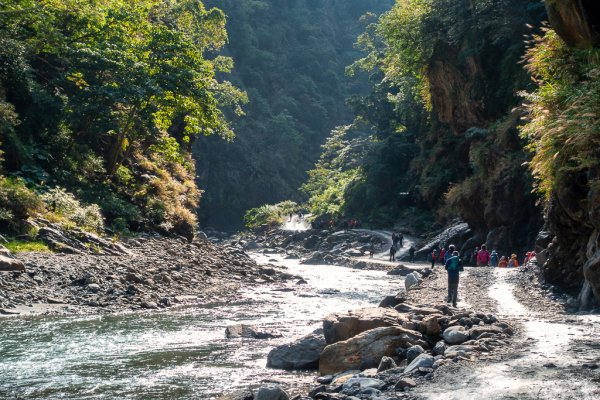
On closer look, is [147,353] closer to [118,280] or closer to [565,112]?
[118,280]

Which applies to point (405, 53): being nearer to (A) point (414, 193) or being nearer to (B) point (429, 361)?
(A) point (414, 193)

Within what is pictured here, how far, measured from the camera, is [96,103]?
29.1m

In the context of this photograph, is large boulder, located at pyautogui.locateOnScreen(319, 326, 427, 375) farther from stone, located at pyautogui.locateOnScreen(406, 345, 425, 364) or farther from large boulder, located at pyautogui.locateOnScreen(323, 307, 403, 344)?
large boulder, located at pyautogui.locateOnScreen(323, 307, 403, 344)

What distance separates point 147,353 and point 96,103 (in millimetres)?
18782

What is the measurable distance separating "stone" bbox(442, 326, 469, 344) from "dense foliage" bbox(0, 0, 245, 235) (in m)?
17.7

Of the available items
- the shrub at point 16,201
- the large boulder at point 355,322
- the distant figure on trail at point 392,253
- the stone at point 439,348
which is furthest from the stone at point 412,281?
the distant figure on trail at point 392,253

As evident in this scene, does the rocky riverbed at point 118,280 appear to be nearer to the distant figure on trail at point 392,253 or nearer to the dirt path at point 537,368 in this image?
the dirt path at point 537,368

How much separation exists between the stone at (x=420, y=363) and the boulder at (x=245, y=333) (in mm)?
6378

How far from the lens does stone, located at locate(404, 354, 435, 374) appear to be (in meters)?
9.08

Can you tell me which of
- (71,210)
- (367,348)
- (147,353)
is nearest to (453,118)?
(71,210)

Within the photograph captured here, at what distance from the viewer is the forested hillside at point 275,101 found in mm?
89125

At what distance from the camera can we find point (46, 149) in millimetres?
29062

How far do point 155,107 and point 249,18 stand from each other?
81.8m

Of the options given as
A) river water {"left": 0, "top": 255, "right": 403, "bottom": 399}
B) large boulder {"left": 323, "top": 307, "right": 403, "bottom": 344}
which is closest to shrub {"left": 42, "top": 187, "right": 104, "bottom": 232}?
river water {"left": 0, "top": 255, "right": 403, "bottom": 399}
